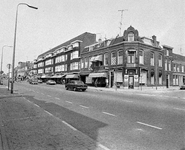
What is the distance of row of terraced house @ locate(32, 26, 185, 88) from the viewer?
3042 cm

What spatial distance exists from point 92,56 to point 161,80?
17.3 meters

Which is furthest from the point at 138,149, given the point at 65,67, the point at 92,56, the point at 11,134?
the point at 65,67

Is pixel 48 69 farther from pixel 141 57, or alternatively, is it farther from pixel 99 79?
pixel 141 57

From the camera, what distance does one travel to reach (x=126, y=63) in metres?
30.4

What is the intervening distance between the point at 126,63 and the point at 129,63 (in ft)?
1.87

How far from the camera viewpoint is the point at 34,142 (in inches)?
168

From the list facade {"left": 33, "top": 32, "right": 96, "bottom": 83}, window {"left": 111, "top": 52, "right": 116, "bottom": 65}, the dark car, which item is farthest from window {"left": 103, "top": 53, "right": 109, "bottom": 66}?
the dark car

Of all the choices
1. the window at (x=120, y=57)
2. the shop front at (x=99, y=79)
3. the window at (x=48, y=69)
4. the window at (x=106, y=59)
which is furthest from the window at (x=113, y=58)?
the window at (x=48, y=69)

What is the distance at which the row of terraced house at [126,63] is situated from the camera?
99.8 feet

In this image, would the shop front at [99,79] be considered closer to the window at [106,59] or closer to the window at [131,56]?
the window at [106,59]

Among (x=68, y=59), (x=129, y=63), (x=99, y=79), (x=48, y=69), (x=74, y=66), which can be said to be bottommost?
(x=99, y=79)

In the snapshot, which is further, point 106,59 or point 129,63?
point 106,59

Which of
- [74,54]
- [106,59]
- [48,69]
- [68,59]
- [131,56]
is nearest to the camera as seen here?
[131,56]

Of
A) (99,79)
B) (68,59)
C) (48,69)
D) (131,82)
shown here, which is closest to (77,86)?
(131,82)
